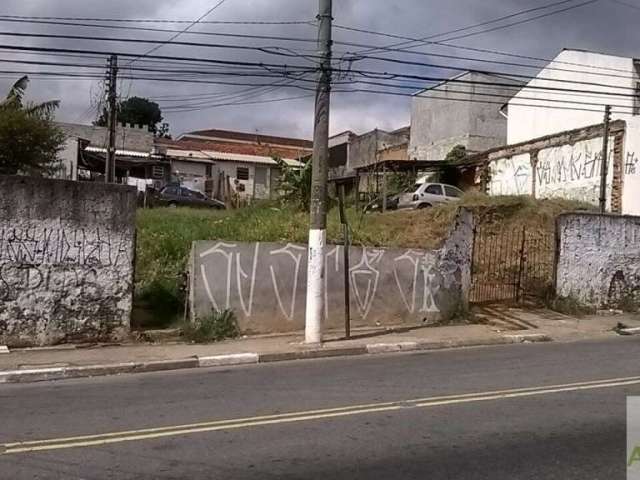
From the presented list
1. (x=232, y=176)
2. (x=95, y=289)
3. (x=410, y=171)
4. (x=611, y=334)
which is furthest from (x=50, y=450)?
(x=232, y=176)

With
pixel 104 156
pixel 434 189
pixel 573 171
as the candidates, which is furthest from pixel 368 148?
pixel 573 171

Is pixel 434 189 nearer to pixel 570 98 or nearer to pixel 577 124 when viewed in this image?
pixel 577 124

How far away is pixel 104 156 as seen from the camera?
39.1m

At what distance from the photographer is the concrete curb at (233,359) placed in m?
9.64

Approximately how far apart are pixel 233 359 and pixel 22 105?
81.8ft

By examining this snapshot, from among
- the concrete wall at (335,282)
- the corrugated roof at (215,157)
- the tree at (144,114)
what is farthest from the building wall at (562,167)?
the tree at (144,114)

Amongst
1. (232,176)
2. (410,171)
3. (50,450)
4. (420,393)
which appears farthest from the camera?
(232,176)

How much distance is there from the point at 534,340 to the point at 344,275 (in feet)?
12.2

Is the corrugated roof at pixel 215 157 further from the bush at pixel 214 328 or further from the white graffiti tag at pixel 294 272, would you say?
the bush at pixel 214 328

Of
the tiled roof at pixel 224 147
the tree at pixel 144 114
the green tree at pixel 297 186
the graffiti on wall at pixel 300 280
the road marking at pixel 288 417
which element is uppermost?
the tree at pixel 144 114

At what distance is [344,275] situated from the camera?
1359cm

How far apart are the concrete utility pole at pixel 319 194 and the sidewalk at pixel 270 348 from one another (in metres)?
0.53

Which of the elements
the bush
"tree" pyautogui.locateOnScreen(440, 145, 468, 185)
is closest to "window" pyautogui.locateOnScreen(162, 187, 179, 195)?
"tree" pyautogui.locateOnScreen(440, 145, 468, 185)

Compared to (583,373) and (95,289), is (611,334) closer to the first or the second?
(583,373)
